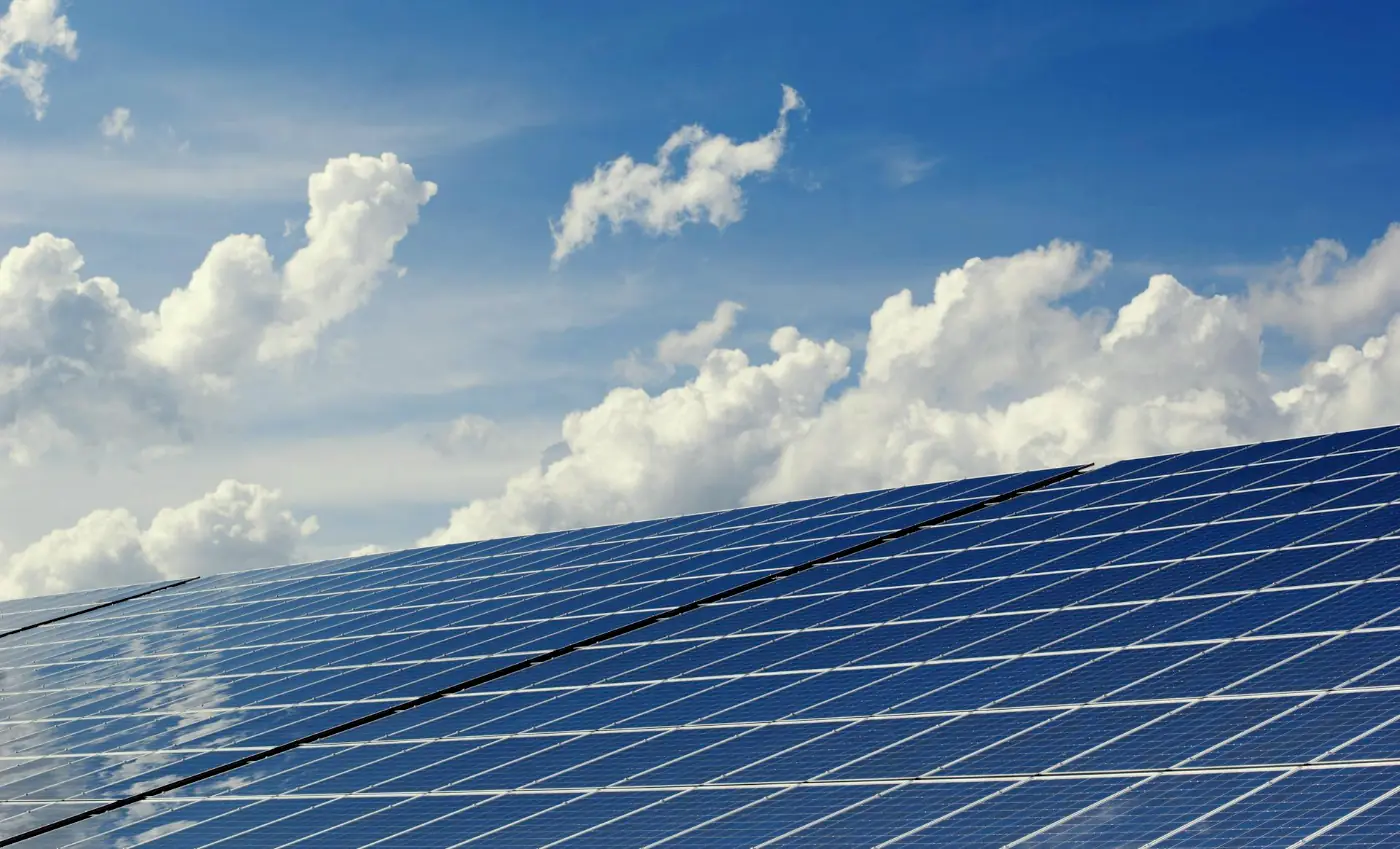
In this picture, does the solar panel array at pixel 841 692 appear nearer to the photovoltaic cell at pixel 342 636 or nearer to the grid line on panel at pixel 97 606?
the photovoltaic cell at pixel 342 636

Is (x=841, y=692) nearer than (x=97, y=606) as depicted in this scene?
Yes

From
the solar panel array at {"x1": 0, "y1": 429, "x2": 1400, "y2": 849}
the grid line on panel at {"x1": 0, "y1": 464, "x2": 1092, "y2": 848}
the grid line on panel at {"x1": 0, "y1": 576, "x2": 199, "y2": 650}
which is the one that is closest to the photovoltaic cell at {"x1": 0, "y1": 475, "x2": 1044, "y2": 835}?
the solar panel array at {"x1": 0, "y1": 429, "x2": 1400, "y2": 849}

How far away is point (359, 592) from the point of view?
120ft

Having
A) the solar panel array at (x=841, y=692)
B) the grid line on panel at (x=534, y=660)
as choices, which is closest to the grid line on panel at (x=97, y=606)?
the solar panel array at (x=841, y=692)

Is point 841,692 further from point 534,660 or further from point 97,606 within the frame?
point 97,606

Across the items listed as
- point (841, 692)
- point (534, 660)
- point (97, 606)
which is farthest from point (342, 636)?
point (97, 606)

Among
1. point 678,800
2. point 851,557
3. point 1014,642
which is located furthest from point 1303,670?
point 851,557

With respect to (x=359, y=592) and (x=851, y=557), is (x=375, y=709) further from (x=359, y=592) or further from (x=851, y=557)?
(x=359, y=592)

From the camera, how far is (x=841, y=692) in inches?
757

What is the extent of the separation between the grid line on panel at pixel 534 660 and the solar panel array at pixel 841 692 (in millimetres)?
82

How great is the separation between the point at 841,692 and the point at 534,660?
7.34 metres

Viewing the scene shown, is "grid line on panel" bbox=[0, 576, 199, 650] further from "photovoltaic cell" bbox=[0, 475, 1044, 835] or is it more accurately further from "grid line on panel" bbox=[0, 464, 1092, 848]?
"grid line on panel" bbox=[0, 464, 1092, 848]

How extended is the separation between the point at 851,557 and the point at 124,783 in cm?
1314

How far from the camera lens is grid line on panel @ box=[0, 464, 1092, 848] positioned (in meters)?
21.6
